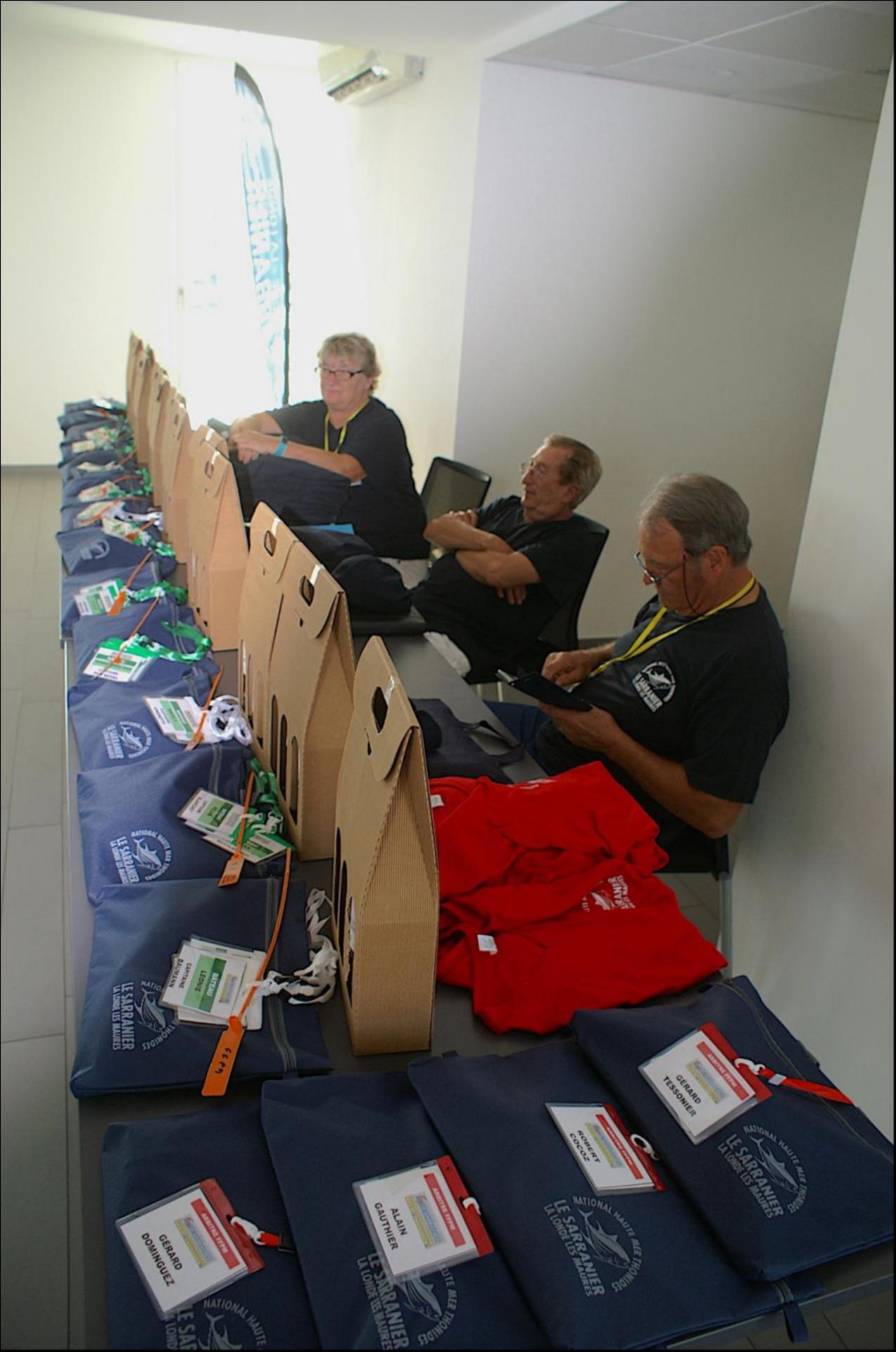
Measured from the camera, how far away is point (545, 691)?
68.0 inches

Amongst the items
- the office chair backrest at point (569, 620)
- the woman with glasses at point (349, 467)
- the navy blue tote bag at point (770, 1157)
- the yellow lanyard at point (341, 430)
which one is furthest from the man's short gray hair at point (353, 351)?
the navy blue tote bag at point (770, 1157)

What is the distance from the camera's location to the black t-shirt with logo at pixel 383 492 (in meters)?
3.12

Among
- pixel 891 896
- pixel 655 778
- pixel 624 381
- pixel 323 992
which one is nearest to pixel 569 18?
pixel 624 381

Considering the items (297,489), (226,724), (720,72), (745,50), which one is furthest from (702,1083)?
(720,72)

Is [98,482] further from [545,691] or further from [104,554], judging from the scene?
[545,691]

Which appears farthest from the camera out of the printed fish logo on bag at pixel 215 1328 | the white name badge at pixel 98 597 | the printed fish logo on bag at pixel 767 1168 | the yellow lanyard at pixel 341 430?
the yellow lanyard at pixel 341 430

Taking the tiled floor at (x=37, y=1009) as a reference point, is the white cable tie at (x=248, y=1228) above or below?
above

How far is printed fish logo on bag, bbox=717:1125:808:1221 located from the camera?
80 cm

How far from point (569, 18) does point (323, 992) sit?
275 centimetres

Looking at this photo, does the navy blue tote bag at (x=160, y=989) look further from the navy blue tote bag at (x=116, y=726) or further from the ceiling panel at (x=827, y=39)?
the ceiling panel at (x=827, y=39)

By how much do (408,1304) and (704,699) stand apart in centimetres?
110

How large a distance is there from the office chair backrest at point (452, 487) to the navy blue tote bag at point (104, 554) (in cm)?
115

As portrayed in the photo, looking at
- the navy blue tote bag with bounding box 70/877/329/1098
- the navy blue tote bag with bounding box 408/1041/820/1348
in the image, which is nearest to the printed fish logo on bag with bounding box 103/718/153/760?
the navy blue tote bag with bounding box 70/877/329/1098

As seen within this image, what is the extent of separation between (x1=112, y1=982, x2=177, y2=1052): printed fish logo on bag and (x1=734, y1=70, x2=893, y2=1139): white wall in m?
0.62
